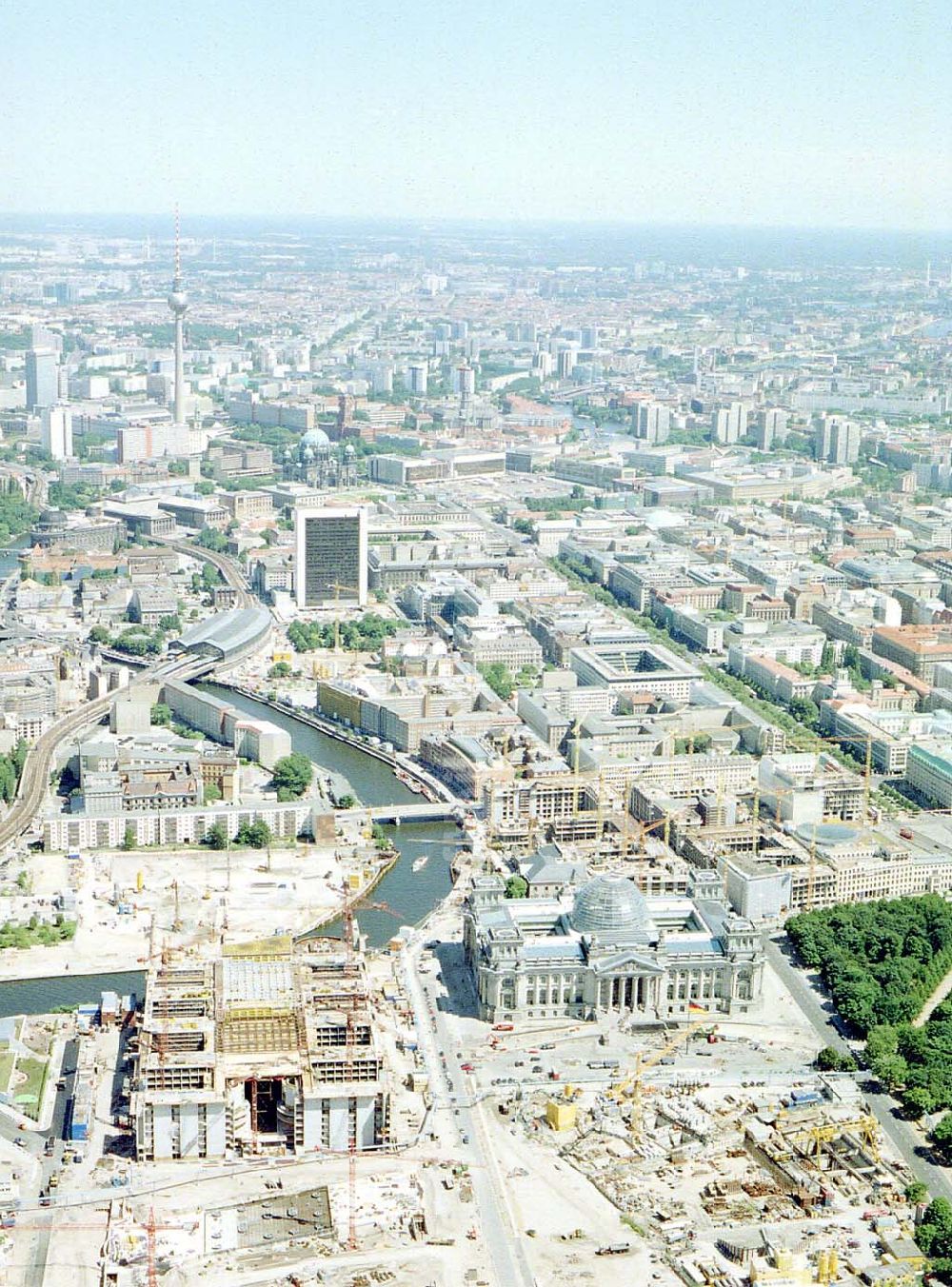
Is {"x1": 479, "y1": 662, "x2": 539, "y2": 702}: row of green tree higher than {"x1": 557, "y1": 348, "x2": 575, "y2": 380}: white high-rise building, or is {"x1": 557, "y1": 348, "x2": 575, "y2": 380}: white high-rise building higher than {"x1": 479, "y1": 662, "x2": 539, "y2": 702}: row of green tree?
{"x1": 557, "y1": 348, "x2": 575, "y2": 380}: white high-rise building

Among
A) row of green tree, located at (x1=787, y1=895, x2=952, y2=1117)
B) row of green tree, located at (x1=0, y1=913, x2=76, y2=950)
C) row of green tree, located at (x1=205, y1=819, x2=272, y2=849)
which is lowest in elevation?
row of green tree, located at (x1=0, y1=913, x2=76, y2=950)

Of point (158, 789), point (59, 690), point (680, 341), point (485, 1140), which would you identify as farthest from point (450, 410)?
point (485, 1140)

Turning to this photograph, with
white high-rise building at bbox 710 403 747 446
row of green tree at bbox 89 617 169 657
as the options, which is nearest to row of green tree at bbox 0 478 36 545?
row of green tree at bbox 89 617 169 657

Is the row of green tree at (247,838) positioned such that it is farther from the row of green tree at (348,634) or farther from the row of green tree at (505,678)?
the row of green tree at (348,634)

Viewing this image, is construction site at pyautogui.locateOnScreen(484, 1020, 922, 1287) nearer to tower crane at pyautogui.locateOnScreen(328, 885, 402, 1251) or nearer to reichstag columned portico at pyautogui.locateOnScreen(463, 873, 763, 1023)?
reichstag columned portico at pyautogui.locateOnScreen(463, 873, 763, 1023)

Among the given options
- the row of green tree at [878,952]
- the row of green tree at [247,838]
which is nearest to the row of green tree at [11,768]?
the row of green tree at [247,838]

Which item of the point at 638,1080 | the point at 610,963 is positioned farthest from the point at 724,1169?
the point at 610,963

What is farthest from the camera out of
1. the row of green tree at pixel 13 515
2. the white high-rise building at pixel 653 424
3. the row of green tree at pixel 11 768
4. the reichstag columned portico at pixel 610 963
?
the white high-rise building at pixel 653 424
